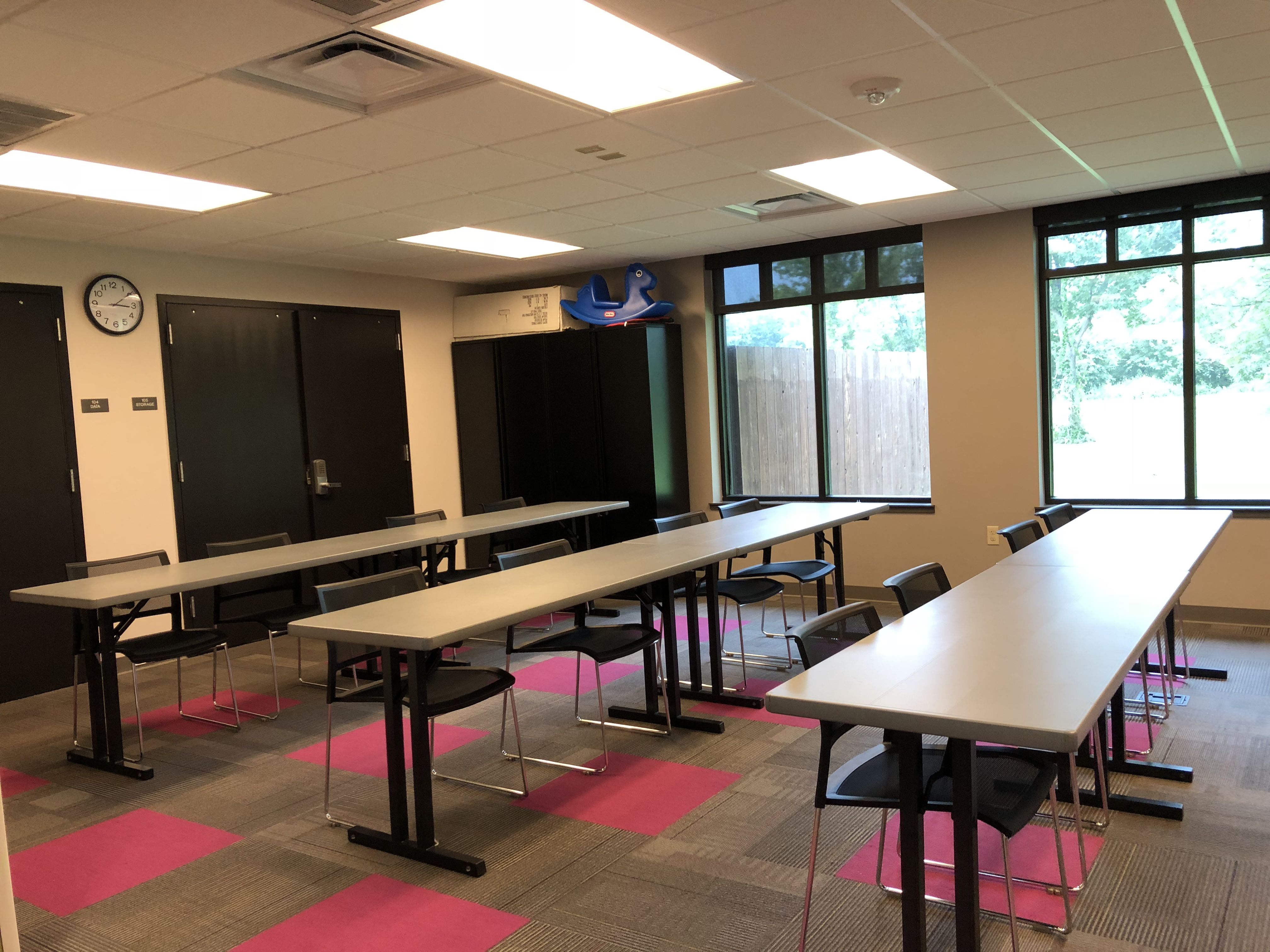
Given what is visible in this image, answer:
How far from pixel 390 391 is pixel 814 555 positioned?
3730 millimetres

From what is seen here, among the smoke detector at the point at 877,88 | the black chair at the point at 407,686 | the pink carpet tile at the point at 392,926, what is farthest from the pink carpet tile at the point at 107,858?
the smoke detector at the point at 877,88

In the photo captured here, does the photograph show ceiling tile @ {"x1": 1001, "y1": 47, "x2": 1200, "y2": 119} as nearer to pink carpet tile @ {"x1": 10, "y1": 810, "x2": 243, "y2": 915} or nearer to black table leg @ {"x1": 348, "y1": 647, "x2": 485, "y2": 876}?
black table leg @ {"x1": 348, "y1": 647, "x2": 485, "y2": 876}

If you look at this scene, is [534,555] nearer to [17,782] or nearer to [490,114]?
[490,114]

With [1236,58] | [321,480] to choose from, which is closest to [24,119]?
[321,480]

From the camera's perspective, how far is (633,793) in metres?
3.79

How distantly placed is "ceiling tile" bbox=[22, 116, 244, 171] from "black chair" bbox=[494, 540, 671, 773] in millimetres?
2187

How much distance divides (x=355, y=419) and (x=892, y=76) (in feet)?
17.2

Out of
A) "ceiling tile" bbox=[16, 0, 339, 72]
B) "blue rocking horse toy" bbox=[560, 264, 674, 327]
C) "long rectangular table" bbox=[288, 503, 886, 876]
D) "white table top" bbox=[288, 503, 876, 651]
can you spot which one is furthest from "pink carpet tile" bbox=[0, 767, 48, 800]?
"blue rocking horse toy" bbox=[560, 264, 674, 327]

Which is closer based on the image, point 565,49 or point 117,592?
point 565,49

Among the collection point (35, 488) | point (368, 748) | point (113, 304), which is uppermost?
point (113, 304)

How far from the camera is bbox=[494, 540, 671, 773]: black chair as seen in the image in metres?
4.11

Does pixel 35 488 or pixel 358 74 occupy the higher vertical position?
pixel 358 74

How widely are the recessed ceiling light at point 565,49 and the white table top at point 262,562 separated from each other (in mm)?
2623

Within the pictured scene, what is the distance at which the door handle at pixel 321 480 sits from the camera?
7211mm
